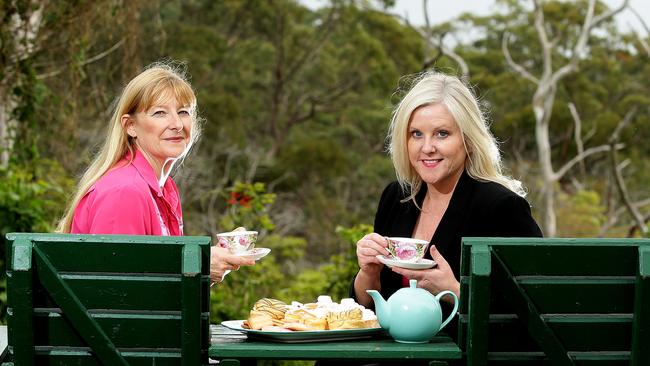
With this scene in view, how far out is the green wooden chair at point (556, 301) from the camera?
2053mm

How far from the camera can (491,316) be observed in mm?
2086

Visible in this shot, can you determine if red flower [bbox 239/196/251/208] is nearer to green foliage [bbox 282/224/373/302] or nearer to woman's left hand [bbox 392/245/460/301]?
green foliage [bbox 282/224/373/302]

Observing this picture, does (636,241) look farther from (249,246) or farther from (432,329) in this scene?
(249,246)

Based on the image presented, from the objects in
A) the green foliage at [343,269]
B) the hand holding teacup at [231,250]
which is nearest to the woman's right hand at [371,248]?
the hand holding teacup at [231,250]

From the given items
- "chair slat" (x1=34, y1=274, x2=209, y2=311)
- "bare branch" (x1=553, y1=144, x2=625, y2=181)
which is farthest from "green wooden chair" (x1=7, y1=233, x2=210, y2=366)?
"bare branch" (x1=553, y1=144, x2=625, y2=181)

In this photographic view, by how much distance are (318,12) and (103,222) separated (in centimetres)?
2006

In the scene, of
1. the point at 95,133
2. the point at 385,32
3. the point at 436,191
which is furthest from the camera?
the point at 385,32

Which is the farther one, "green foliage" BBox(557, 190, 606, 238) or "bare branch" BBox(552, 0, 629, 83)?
"green foliage" BBox(557, 190, 606, 238)

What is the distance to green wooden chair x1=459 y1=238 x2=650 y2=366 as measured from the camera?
205 cm

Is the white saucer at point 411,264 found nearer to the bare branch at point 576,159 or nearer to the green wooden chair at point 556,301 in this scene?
the green wooden chair at point 556,301

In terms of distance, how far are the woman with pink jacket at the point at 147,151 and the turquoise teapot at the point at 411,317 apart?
2.60 feet

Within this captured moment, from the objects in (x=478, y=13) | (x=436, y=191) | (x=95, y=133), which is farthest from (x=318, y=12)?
(x=436, y=191)

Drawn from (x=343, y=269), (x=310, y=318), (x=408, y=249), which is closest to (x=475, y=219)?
(x=408, y=249)

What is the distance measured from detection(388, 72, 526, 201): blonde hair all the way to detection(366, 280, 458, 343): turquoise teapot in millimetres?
792
